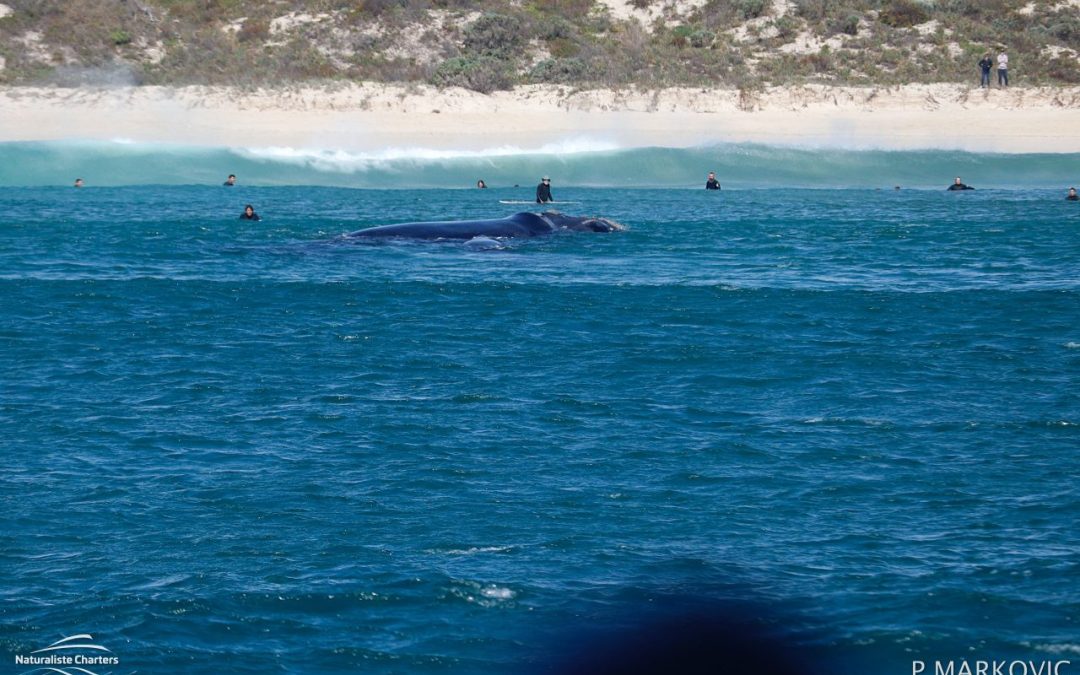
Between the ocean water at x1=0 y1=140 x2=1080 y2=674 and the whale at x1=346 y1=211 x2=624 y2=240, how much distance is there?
266 cm

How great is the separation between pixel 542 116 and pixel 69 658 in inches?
1690

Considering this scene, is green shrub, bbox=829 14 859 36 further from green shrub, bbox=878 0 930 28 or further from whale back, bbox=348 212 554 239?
whale back, bbox=348 212 554 239

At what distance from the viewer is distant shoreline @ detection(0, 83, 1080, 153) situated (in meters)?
48.5

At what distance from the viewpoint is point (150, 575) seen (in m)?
10.8

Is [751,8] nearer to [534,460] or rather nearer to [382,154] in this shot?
[382,154]

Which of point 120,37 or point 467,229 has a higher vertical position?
point 120,37

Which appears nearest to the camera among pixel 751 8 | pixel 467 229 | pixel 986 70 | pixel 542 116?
pixel 467 229

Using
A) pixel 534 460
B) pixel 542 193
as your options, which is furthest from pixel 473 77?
pixel 534 460

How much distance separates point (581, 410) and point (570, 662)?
6.27 metres

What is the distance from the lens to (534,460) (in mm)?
13602

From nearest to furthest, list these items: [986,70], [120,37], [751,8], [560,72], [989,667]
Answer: [989,667]
[986,70]
[560,72]
[120,37]
[751,8]

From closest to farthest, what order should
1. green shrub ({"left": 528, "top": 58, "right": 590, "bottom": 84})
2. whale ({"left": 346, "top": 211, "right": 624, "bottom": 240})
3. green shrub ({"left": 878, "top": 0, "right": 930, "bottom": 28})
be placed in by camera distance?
whale ({"left": 346, "top": 211, "right": 624, "bottom": 240}), green shrub ({"left": 528, "top": 58, "right": 590, "bottom": 84}), green shrub ({"left": 878, "top": 0, "right": 930, "bottom": 28})

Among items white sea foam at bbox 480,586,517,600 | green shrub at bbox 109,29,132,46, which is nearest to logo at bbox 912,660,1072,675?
white sea foam at bbox 480,586,517,600

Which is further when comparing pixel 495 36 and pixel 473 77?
pixel 495 36
